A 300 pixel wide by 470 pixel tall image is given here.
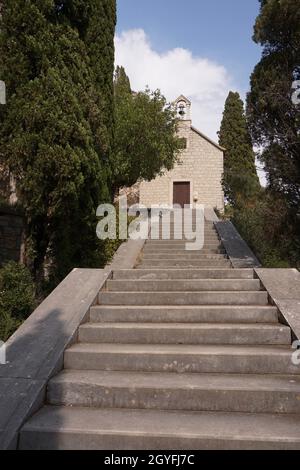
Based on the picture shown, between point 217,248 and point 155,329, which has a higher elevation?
Answer: point 217,248

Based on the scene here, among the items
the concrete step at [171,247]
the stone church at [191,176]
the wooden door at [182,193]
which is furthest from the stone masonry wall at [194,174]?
the concrete step at [171,247]

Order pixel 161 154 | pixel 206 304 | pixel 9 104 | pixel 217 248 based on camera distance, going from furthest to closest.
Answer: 1. pixel 161 154
2. pixel 217 248
3. pixel 9 104
4. pixel 206 304

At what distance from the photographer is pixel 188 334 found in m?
3.60

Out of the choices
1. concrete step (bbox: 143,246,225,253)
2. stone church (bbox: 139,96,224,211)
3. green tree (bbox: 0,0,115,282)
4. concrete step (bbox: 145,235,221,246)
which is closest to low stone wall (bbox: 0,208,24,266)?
Result: green tree (bbox: 0,0,115,282)

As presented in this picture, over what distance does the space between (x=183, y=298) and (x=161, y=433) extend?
1889 mm

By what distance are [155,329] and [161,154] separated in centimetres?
1016

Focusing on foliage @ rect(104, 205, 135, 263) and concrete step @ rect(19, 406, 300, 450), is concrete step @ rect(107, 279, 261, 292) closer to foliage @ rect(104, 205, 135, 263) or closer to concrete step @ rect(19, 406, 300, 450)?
concrete step @ rect(19, 406, 300, 450)

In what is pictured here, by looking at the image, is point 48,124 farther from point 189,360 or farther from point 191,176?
point 191,176

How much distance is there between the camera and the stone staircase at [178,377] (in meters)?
2.49

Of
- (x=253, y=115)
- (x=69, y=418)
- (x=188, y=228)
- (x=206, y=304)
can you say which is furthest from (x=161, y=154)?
(x=69, y=418)

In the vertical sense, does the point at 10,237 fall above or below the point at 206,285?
above

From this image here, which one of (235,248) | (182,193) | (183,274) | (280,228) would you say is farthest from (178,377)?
(182,193)
